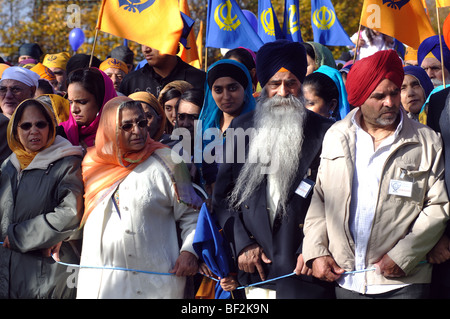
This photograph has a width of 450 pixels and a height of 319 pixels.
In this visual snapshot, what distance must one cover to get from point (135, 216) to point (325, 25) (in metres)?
5.49

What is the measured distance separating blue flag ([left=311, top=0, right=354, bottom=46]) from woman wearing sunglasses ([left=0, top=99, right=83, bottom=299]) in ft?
16.3

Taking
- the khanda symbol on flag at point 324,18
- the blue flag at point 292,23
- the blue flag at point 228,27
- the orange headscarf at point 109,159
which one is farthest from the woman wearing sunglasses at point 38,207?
the khanda symbol on flag at point 324,18

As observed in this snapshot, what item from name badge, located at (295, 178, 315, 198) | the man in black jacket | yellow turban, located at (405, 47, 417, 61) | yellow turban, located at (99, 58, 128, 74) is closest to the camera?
name badge, located at (295, 178, 315, 198)

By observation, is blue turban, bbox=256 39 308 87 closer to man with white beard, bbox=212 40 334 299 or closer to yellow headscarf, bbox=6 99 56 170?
man with white beard, bbox=212 40 334 299

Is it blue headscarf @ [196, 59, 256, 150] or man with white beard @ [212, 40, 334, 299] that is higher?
blue headscarf @ [196, 59, 256, 150]

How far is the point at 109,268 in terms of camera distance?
493 centimetres

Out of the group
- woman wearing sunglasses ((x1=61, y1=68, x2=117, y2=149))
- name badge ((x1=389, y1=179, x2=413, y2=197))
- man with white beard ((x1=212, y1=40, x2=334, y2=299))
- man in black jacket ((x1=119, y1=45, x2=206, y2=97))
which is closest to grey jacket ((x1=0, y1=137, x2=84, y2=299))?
woman wearing sunglasses ((x1=61, y1=68, x2=117, y2=149))

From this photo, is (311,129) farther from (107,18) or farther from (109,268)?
(107,18)

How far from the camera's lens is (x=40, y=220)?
5098mm

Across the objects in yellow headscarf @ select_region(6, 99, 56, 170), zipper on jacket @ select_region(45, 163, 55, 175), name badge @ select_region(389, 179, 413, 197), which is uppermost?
yellow headscarf @ select_region(6, 99, 56, 170)

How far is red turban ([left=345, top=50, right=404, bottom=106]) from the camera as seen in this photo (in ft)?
14.8

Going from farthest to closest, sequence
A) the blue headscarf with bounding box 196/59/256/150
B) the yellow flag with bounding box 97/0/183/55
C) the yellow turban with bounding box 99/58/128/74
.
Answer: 1. the yellow turban with bounding box 99/58/128/74
2. the yellow flag with bounding box 97/0/183/55
3. the blue headscarf with bounding box 196/59/256/150

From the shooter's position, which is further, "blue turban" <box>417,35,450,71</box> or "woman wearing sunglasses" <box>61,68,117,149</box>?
"blue turban" <box>417,35,450,71</box>

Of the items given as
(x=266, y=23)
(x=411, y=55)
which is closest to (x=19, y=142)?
(x=266, y=23)
